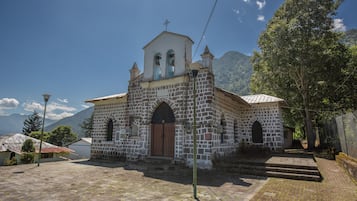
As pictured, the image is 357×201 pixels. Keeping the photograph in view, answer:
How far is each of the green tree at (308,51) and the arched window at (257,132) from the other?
11.6 ft

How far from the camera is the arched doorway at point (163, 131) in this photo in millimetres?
9875

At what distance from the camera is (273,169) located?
25.2ft

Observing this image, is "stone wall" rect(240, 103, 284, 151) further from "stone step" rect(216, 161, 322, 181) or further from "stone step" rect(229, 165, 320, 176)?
"stone step" rect(229, 165, 320, 176)

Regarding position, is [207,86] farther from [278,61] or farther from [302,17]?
[302,17]

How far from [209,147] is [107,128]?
302 inches

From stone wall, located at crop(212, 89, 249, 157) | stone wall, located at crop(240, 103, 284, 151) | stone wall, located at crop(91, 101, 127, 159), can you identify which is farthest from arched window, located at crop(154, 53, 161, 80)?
stone wall, located at crop(240, 103, 284, 151)

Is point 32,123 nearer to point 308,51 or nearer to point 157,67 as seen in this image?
point 157,67

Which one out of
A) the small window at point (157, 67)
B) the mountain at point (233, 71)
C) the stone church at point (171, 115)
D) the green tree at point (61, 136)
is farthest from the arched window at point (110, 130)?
the mountain at point (233, 71)

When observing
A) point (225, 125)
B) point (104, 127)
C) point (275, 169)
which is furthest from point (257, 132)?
point (104, 127)

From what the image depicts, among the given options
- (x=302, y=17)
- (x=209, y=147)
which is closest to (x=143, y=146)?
(x=209, y=147)

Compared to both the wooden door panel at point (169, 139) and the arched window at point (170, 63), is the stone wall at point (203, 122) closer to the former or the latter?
the wooden door panel at point (169, 139)

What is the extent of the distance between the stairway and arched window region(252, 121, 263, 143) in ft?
18.5

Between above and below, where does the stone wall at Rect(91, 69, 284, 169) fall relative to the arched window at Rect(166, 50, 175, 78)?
below

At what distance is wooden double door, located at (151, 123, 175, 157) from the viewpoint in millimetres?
9828
